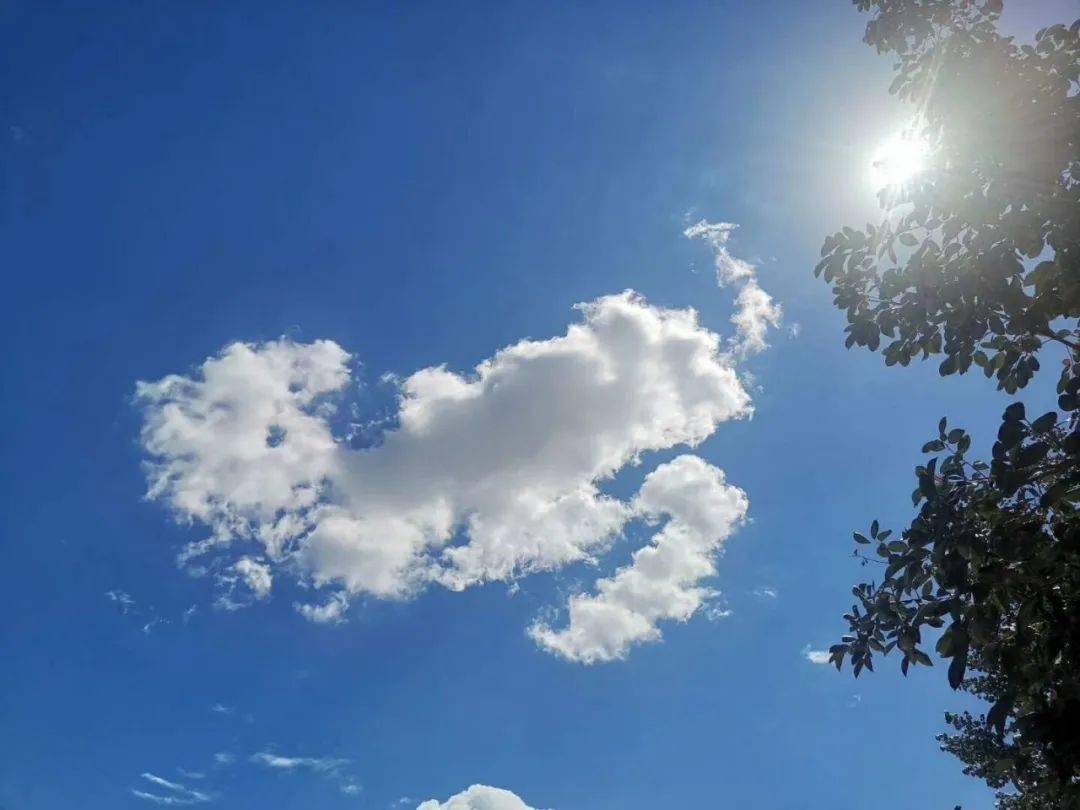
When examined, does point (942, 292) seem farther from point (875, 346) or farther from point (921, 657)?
point (921, 657)

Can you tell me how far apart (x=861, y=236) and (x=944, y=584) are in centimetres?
473

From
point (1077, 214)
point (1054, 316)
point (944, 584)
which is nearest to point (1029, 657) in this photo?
point (944, 584)

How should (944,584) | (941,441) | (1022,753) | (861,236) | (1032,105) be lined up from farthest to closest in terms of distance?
1. (861,236)
2. (941,441)
3. (1032,105)
4. (1022,753)
5. (944,584)

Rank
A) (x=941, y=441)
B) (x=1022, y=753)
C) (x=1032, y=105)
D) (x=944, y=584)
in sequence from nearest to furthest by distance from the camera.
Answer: (x=944, y=584) → (x=1022, y=753) → (x=1032, y=105) → (x=941, y=441)

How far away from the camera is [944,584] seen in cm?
699

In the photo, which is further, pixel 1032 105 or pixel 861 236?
pixel 861 236

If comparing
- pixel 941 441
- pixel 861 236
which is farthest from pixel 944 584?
pixel 861 236

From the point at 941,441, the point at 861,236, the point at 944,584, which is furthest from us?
the point at 861,236

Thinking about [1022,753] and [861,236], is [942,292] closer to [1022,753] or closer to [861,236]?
[861,236]

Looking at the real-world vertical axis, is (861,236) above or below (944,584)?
above

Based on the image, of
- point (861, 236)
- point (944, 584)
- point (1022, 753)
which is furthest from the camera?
point (861, 236)

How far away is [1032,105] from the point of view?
8.00 m

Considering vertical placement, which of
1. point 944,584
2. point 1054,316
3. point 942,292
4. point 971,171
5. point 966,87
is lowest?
point 944,584

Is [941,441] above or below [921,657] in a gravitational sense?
above
